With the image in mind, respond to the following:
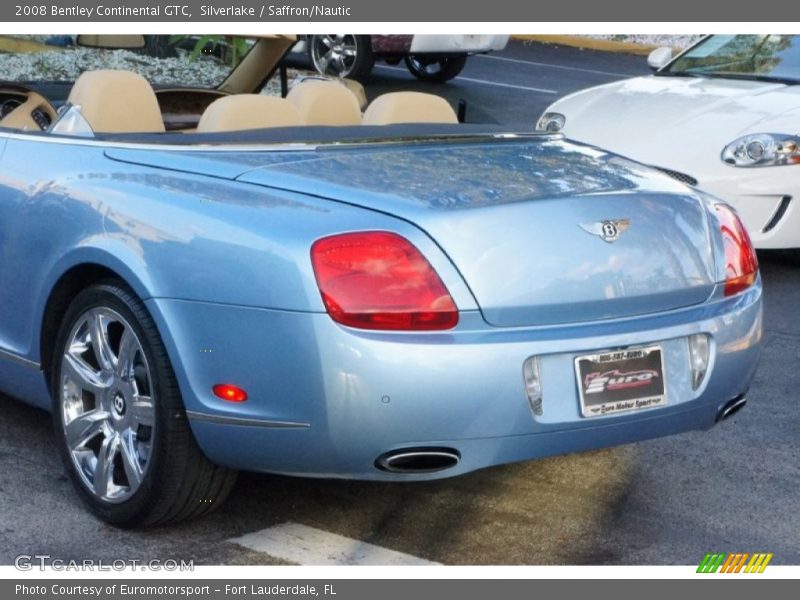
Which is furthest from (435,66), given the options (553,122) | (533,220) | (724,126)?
(533,220)

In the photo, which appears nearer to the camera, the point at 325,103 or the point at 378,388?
the point at 378,388

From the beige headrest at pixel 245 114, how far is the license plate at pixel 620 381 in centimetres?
157

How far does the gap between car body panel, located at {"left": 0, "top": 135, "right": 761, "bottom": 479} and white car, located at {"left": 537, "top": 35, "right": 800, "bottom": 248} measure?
334 centimetres

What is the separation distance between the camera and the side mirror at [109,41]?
19.5ft

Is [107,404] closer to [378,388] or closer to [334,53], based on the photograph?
[378,388]

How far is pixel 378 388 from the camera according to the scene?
3.72 m

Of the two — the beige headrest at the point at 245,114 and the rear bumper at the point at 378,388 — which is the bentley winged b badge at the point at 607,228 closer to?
the rear bumper at the point at 378,388

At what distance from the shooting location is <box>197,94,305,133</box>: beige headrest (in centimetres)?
489

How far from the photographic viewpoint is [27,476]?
4.77 meters

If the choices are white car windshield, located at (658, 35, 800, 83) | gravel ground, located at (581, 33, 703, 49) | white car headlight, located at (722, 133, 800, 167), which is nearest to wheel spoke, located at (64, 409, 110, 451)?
white car headlight, located at (722, 133, 800, 167)

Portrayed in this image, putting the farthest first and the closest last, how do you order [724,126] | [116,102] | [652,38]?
[652,38]
[724,126]
[116,102]

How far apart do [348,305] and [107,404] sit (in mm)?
1050

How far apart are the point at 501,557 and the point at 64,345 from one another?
147 centimetres

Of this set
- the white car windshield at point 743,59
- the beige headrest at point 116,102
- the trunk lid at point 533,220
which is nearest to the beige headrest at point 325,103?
→ the beige headrest at point 116,102
